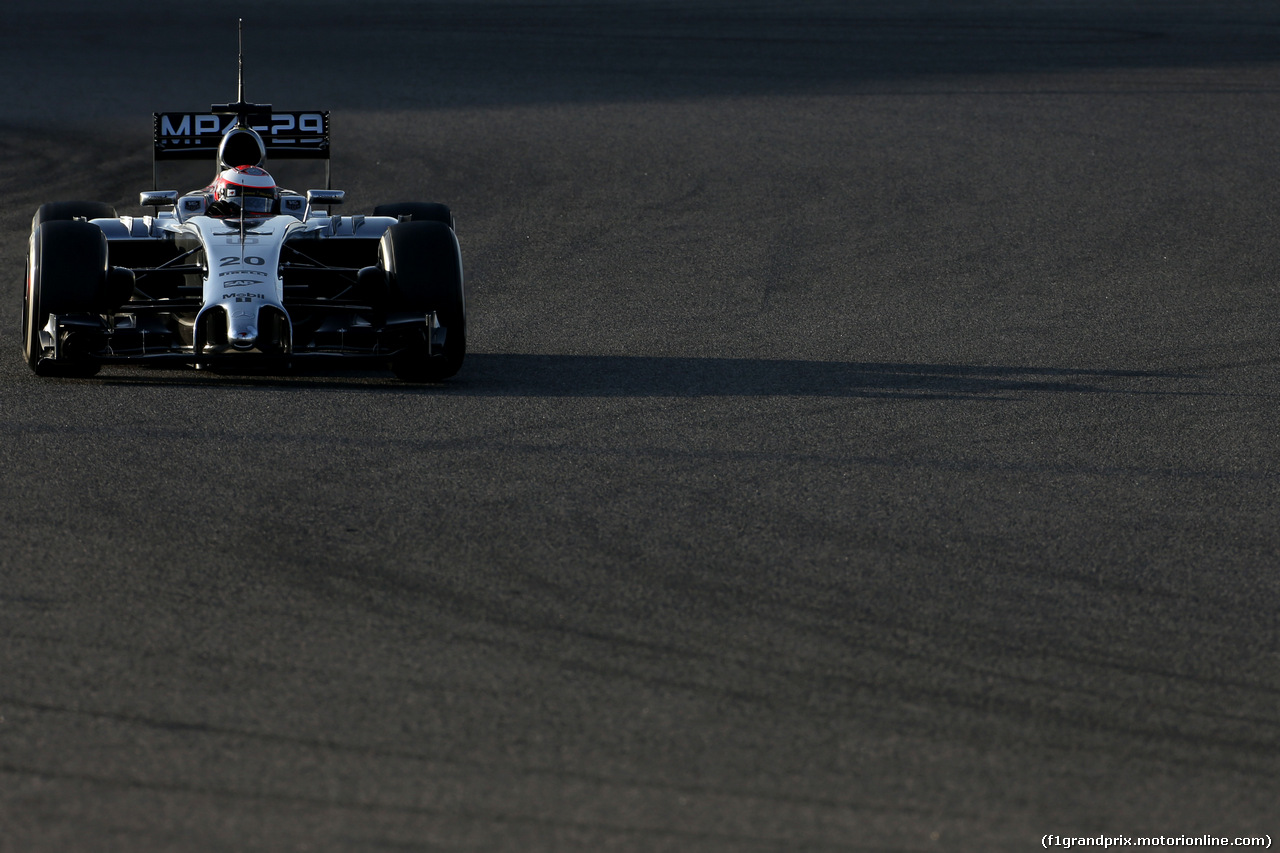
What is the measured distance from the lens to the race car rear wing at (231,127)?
9.87 m

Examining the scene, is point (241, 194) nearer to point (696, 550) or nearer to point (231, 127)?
point (231, 127)

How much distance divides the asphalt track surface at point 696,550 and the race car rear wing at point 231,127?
1.50m

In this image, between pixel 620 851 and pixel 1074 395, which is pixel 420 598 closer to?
pixel 620 851

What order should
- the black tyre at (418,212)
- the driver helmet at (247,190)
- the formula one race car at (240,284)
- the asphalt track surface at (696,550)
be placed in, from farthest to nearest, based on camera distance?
the black tyre at (418,212)
the driver helmet at (247,190)
the formula one race car at (240,284)
the asphalt track surface at (696,550)

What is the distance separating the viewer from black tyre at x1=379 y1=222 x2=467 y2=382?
28.0 feet

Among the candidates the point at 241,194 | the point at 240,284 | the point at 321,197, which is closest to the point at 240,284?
the point at 240,284

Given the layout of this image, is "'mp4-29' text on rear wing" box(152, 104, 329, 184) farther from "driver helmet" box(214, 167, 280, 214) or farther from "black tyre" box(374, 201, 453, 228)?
"driver helmet" box(214, 167, 280, 214)

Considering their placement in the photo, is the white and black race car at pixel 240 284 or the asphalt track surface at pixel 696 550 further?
the white and black race car at pixel 240 284

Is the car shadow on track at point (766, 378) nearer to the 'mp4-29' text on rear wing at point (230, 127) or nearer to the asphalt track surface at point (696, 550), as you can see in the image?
the asphalt track surface at point (696, 550)

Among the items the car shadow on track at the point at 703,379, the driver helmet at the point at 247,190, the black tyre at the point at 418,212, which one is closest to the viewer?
the car shadow on track at the point at 703,379

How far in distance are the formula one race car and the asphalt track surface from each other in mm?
209

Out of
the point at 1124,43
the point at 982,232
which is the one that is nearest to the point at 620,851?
the point at 982,232

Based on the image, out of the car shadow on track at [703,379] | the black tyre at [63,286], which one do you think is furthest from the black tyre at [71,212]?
the car shadow on track at [703,379]

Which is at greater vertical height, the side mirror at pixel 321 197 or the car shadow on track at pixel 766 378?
the side mirror at pixel 321 197
